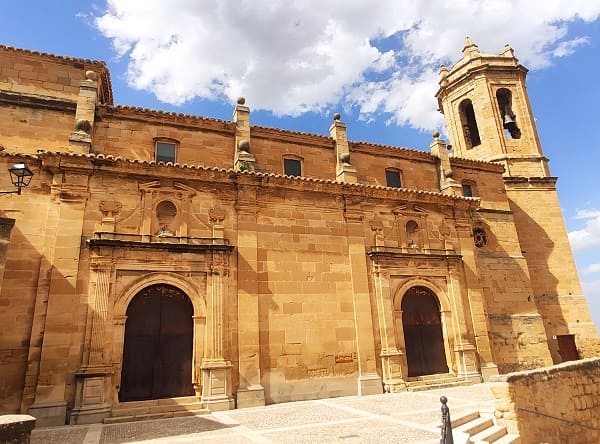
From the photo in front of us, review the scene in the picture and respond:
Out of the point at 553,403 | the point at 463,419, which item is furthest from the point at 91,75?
the point at 553,403

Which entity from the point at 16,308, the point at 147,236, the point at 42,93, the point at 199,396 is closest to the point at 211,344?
the point at 199,396

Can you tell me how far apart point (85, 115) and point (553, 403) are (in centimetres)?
1513

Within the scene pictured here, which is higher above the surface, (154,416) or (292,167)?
(292,167)

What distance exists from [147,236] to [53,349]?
142 inches

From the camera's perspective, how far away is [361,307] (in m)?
13.2

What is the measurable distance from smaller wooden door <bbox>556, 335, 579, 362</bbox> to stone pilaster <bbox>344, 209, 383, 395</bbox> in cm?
979

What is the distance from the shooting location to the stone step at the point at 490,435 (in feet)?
24.9

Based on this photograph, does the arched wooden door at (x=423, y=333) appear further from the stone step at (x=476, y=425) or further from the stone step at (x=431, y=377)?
the stone step at (x=476, y=425)

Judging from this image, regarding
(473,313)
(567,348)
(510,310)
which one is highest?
(510,310)

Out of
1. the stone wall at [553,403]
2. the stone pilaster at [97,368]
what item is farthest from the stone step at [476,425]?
the stone pilaster at [97,368]

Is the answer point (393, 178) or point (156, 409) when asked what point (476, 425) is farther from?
point (393, 178)

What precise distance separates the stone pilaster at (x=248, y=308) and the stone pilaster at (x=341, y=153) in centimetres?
377

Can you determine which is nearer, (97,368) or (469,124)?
(97,368)

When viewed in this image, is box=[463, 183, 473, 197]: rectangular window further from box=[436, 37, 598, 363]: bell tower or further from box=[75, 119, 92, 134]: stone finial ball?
box=[75, 119, 92, 134]: stone finial ball
